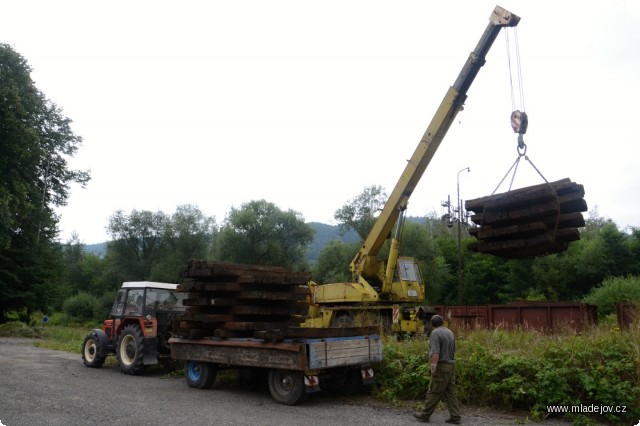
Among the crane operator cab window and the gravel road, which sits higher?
the crane operator cab window

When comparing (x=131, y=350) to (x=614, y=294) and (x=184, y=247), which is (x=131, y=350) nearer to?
(x=614, y=294)

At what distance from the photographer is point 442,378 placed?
803 centimetres

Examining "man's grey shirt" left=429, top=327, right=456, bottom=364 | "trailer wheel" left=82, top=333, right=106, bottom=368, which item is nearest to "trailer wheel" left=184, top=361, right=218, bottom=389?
"trailer wheel" left=82, top=333, right=106, bottom=368

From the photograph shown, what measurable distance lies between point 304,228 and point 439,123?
31094 mm

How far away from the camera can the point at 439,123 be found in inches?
641

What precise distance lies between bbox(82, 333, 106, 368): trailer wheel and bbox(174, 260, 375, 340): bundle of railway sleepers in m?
4.01

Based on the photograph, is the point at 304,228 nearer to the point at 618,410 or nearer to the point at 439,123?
the point at 439,123

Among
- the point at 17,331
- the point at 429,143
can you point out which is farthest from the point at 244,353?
the point at 17,331

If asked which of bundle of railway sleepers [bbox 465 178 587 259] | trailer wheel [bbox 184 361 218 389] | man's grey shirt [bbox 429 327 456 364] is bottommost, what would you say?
trailer wheel [bbox 184 361 218 389]

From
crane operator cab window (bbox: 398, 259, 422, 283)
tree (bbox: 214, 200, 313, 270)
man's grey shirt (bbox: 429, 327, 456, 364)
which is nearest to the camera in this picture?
man's grey shirt (bbox: 429, 327, 456, 364)

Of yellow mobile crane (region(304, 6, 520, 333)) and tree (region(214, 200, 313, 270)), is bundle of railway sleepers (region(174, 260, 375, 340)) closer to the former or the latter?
yellow mobile crane (region(304, 6, 520, 333))

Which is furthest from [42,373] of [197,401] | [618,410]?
[618,410]

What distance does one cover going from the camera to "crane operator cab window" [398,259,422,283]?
18.0 metres

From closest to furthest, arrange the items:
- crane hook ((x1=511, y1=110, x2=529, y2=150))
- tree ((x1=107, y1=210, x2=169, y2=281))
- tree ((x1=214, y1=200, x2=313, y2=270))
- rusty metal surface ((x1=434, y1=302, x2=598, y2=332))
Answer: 1. crane hook ((x1=511, y1=110, x2=529, y2=150))
2. rusty metal surface ((x1=434, y1=302, x2=598, y2=332))
3. tree ((x1=214, y1=200, x2=313, y2=270))
4. tree ((x1=107, y1=210, x2=169, y2=281))
